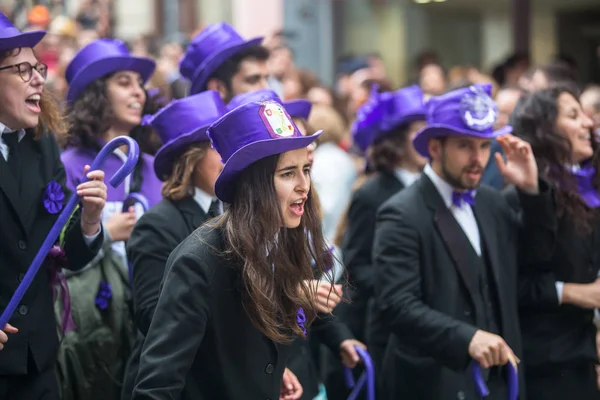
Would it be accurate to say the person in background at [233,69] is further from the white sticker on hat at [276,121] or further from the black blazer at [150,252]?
the white sticker on hat at [276,121]

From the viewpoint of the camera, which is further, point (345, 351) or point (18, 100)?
point (345, 351)

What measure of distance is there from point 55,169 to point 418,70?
8.38m

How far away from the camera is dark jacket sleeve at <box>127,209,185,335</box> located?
183 inches

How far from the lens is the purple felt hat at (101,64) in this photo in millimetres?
6148

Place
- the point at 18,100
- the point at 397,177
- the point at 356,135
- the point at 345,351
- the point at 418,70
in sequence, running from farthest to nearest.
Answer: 1. the point at 418,70
2. the point at 356,135
3. the point at 397,177
4. the point at 345,351
5. the point at 18,100

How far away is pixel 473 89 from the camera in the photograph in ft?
18.1

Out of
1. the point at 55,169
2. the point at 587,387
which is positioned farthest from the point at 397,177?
the point at 55,169

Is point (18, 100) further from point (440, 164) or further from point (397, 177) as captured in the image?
point (397, 177)

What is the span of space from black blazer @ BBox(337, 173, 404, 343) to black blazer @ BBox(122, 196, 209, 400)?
2.04m

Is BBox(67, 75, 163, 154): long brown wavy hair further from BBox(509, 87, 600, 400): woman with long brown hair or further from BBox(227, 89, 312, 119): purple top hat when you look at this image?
BBox(509, 87, 600, 400): woman with long brown hair

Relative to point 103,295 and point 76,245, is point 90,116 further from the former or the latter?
point 76,245

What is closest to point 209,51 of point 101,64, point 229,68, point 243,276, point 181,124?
point 229,68

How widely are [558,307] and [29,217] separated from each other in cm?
272

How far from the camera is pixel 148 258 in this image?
15.4 feet
